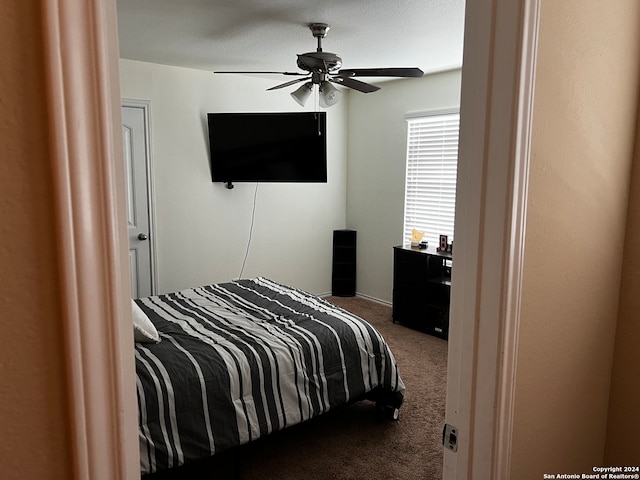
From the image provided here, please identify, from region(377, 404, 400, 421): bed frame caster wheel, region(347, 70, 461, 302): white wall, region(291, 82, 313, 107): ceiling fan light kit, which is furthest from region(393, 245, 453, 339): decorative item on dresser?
region(291, 82, 313, 107): ceiling fan light kit

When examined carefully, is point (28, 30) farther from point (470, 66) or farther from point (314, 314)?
point (314, 314)

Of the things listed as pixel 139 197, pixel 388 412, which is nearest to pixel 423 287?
pixel 388 412

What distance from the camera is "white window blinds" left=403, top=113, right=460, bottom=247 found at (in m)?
4.75

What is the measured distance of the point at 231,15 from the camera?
9.48 feet

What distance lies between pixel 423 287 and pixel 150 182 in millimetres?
2791

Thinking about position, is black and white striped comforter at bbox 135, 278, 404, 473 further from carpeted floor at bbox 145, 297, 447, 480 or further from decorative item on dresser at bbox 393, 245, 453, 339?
decorative item on dresser at bbox 393, 245, 453, 339

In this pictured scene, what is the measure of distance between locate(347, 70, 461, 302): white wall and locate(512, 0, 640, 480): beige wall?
3.66 m

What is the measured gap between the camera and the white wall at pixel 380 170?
507 centimetres

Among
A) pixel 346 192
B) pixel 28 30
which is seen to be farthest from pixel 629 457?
pixel 346 192

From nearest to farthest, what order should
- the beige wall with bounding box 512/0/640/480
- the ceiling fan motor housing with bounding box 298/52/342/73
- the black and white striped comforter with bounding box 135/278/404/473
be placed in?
the beige wall with bounding box 512/0/640/480
the black and white striped comforter with bounding box 135/278/404/473
the ceiling fan motor housing with bounding box 298/52/342/73

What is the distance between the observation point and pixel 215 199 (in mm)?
4766

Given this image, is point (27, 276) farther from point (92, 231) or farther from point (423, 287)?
point (423, 287)

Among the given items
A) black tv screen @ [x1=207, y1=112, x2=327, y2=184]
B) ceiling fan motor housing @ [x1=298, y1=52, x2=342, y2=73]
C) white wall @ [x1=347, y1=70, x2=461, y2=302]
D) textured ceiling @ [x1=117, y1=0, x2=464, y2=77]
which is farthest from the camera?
white wall @ [x1=347, y1=70, x2=461, y2=302]

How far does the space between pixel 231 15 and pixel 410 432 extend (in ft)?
9.34
